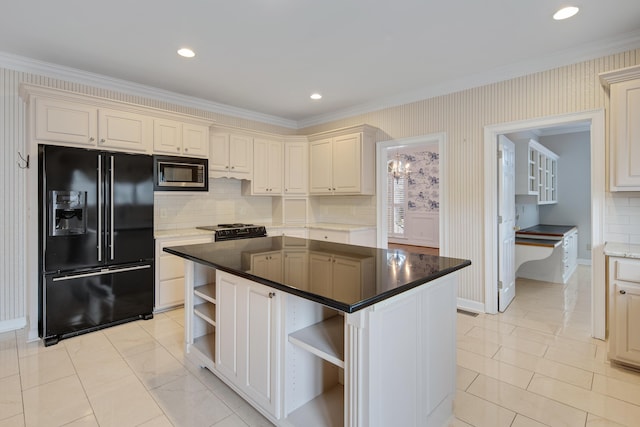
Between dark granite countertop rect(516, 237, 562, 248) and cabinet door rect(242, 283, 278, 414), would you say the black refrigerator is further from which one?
dark granite countertop rect(516, 237, 562, 248)

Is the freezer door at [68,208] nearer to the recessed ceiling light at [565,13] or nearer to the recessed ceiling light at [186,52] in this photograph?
the recessed ceiling light at [186,52]

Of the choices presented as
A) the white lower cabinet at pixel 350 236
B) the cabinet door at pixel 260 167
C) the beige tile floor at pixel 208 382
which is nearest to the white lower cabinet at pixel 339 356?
the beige tile floor at pixel 208 382

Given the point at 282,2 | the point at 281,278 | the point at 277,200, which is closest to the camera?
the point at 281,278

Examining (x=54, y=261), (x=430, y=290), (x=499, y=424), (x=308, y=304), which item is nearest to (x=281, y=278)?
(x=308, y=304)

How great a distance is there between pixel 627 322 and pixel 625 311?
0.08m

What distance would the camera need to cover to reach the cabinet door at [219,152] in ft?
14.3

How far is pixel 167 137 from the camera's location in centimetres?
379

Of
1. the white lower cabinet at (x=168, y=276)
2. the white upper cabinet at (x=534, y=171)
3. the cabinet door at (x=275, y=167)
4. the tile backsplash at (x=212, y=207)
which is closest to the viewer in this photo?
the white lower cabinet at (x=168, y=276)

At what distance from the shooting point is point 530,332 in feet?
10.4

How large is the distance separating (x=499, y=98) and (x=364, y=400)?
344 centimetres

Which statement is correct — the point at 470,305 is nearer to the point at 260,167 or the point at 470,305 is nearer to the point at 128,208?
the point at 260,167

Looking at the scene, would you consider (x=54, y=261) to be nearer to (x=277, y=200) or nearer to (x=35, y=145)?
(x=35, y=145)

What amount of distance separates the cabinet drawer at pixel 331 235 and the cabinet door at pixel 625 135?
9.33ft

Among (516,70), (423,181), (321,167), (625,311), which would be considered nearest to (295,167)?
(321,167)
